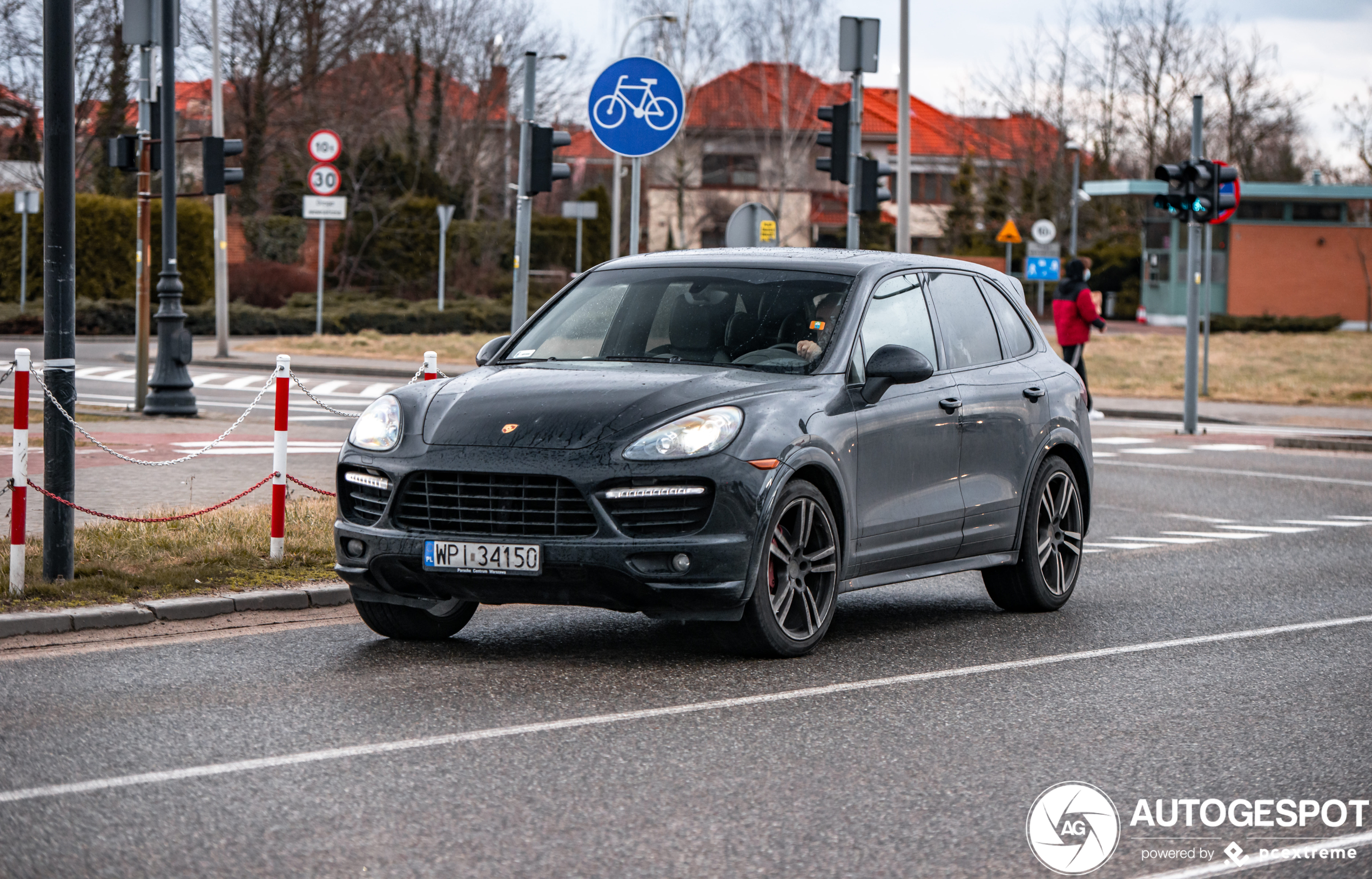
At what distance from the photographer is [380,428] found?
24.6 ft

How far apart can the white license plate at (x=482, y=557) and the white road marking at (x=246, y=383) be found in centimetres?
1878

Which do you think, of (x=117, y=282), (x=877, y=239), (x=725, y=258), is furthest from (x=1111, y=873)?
(x=877, y=239)

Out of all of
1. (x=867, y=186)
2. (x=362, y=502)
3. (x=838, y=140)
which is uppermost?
(x=838, y=140)

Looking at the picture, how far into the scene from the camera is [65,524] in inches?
341

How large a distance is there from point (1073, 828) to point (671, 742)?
1.45m

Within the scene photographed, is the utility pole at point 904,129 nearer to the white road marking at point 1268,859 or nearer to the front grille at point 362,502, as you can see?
the front grille at point 362,502

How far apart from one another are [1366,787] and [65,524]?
5.91 metres

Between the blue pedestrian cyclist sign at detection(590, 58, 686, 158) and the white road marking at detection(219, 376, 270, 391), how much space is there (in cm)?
1234

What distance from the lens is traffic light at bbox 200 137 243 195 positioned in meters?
21.3

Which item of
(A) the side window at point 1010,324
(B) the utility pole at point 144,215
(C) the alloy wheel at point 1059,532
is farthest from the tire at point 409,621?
(B) the utility pole at point 144,215

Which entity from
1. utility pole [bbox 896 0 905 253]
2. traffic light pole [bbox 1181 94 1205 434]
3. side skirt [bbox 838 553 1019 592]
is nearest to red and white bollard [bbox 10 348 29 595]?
side skirt [bbox 838 553 1019 592]

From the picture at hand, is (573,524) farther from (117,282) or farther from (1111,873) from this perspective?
(117,282)

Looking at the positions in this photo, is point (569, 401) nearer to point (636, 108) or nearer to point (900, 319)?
point (900, 319)

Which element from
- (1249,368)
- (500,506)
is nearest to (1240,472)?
(500,506)
